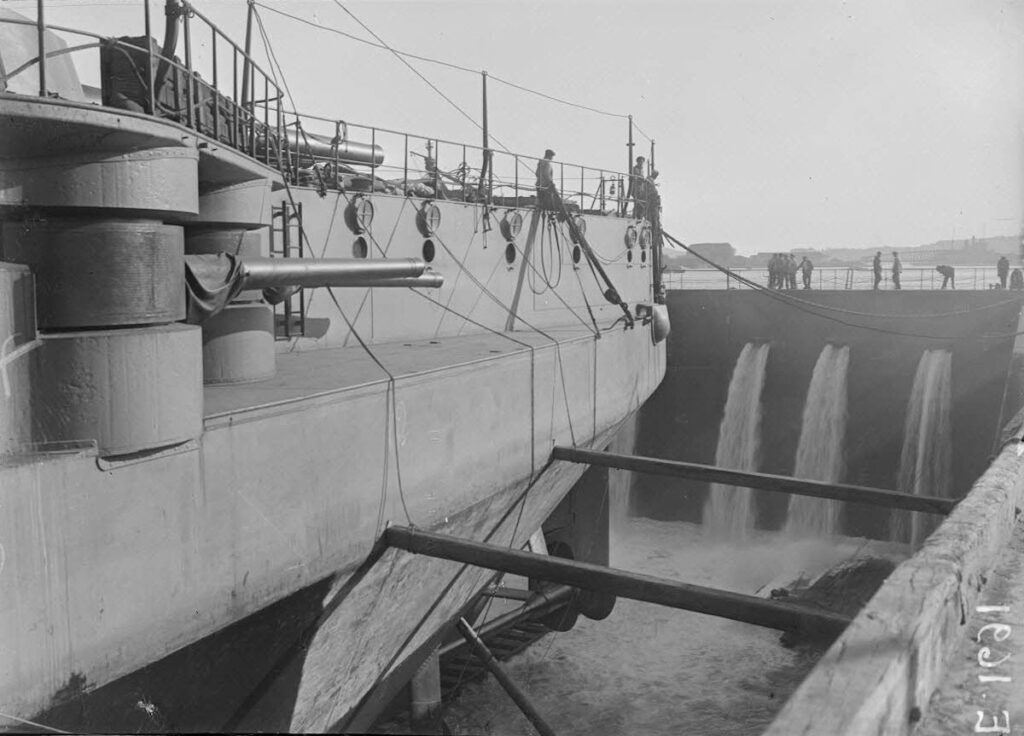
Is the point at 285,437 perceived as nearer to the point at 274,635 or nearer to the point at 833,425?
the point at 274,635

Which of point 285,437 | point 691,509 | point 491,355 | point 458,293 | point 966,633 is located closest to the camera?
point 966,633

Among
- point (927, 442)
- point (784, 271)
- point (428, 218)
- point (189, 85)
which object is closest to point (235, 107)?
point (189, 85)

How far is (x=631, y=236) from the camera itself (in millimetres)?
19859

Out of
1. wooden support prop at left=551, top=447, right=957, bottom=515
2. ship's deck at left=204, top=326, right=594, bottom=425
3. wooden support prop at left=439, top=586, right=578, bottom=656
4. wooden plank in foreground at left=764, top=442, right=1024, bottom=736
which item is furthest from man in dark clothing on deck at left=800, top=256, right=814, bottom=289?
wooden plank in foreground at left=764, top=442, right=1024, bottom=736

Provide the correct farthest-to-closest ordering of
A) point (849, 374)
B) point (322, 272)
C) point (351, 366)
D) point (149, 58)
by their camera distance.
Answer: point (849, 374)
point (351, 366)
point (322, 272)
point (149, 58)

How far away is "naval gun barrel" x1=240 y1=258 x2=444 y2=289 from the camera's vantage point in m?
7.27

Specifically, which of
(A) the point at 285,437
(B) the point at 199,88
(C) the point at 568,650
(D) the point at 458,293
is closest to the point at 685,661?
(C) the point at 568,650

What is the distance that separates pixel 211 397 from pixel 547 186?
955 cm

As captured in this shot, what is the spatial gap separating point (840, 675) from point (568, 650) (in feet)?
46.7

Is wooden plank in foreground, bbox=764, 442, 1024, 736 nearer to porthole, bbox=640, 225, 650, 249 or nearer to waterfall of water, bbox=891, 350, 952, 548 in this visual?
porthole, bbox=640, 225, 650, 249

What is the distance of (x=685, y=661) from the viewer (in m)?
16.8

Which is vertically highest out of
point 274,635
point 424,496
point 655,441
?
point 424,496

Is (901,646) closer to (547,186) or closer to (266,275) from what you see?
(266,275)

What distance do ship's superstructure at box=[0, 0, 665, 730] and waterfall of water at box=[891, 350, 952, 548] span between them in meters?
13.5
